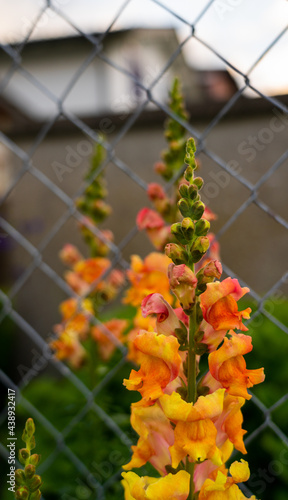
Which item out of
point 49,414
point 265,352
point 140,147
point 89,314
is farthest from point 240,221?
point 89,314

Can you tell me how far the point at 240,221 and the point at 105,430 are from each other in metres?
1.43

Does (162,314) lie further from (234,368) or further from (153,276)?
(153,276)

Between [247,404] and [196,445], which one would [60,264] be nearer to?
[247,404]

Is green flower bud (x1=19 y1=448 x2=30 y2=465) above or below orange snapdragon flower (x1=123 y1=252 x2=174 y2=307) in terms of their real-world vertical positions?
below

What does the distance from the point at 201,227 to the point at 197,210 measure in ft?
0.06

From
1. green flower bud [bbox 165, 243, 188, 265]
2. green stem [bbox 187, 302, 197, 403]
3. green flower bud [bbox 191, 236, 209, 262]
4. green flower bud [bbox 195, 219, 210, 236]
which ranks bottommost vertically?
green stem [bbox 187, 302, 197, 403]

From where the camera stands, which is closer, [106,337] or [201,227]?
[201,227]

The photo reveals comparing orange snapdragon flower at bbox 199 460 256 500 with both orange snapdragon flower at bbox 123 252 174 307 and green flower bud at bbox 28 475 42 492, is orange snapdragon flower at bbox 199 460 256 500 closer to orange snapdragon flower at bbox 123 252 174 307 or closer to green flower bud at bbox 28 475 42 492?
green flower bud at bbox 28 475 42 492

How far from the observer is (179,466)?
597 mm

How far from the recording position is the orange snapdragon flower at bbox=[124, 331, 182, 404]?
0.56 meters

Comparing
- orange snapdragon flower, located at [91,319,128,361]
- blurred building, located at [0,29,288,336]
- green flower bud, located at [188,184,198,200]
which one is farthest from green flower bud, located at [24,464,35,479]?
orange snapdragon flower, located at [91,319,128,361]

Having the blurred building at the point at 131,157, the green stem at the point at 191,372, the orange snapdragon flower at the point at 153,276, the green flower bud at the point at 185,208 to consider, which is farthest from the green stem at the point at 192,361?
the blurred building at the point at 131,157

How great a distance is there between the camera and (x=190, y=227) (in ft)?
1.85

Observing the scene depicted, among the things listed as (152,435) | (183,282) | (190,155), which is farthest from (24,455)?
(190,155)
